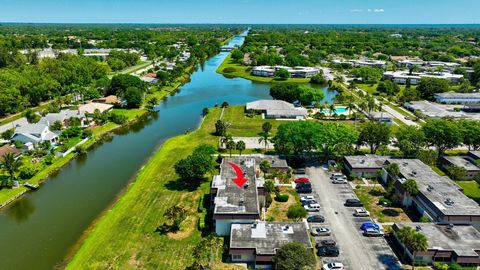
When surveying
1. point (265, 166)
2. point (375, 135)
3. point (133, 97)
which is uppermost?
point (133, 97)

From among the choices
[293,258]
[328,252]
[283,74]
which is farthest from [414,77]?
[293,258]

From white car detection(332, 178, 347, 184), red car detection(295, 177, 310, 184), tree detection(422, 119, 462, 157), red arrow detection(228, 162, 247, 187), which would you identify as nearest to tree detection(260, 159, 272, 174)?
red arrow detection(228, 162, 247, 187)

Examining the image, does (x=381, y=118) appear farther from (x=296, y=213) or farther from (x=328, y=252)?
(x=328, y=252)

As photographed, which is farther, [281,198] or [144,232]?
[281,198]

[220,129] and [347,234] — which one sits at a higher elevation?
[220,129]

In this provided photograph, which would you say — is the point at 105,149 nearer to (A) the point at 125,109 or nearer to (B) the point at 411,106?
(A) the point at 125,109

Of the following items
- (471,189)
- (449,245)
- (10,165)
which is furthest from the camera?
(471,189)
